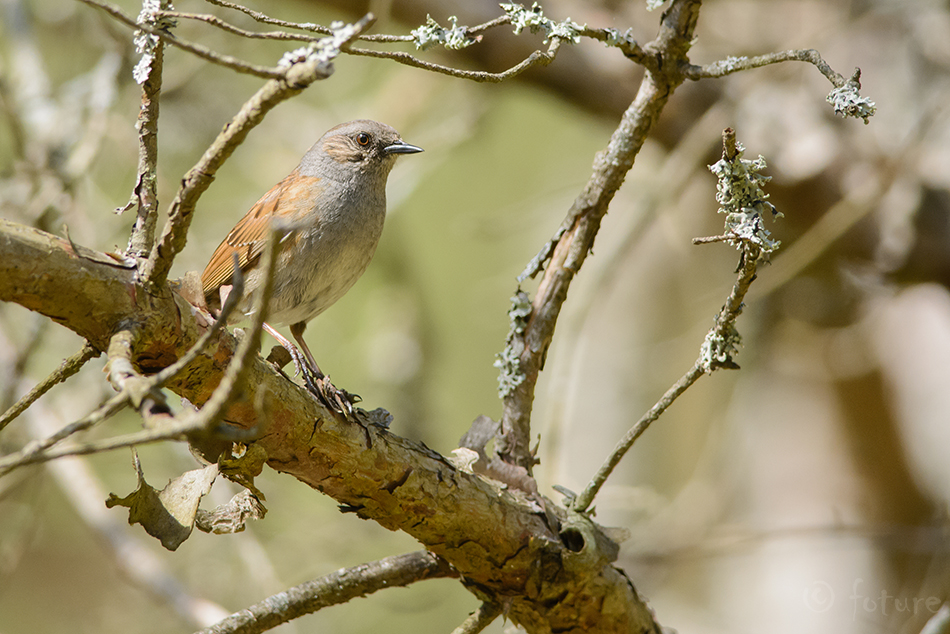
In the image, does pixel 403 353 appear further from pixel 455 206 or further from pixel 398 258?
pixel 455 206

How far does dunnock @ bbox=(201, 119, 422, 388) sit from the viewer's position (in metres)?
2.83

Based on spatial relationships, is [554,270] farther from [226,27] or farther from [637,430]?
[226,27]

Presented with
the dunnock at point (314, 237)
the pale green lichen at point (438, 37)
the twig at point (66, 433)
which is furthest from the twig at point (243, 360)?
the dunnock at point (314, 237)

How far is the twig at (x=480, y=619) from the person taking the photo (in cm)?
219

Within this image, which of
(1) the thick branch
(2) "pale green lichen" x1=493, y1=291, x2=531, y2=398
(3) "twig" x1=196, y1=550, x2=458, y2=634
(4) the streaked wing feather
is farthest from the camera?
(4) the streaked wing feather

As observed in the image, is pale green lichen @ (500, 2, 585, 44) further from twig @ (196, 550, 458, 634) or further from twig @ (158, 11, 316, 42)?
twig @ (196, 550, 458, 634)

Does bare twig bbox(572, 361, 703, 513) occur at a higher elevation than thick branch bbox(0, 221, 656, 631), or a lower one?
higher

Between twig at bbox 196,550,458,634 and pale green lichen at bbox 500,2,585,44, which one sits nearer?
pale green lichen at bbox 500,2,585,44

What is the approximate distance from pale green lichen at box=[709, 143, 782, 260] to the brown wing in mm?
1803

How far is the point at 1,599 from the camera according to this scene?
287 inches

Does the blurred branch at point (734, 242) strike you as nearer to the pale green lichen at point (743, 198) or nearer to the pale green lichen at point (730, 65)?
the pale green lichen at point (743, 198)

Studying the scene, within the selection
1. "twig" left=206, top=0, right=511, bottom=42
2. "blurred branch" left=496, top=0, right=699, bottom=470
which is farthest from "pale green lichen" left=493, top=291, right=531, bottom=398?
"twig" left=206, top=0, right=511, bottom=42

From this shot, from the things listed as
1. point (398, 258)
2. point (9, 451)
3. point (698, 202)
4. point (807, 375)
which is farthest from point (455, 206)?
point (9, 451)

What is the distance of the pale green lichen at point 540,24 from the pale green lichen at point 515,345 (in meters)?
0.82
